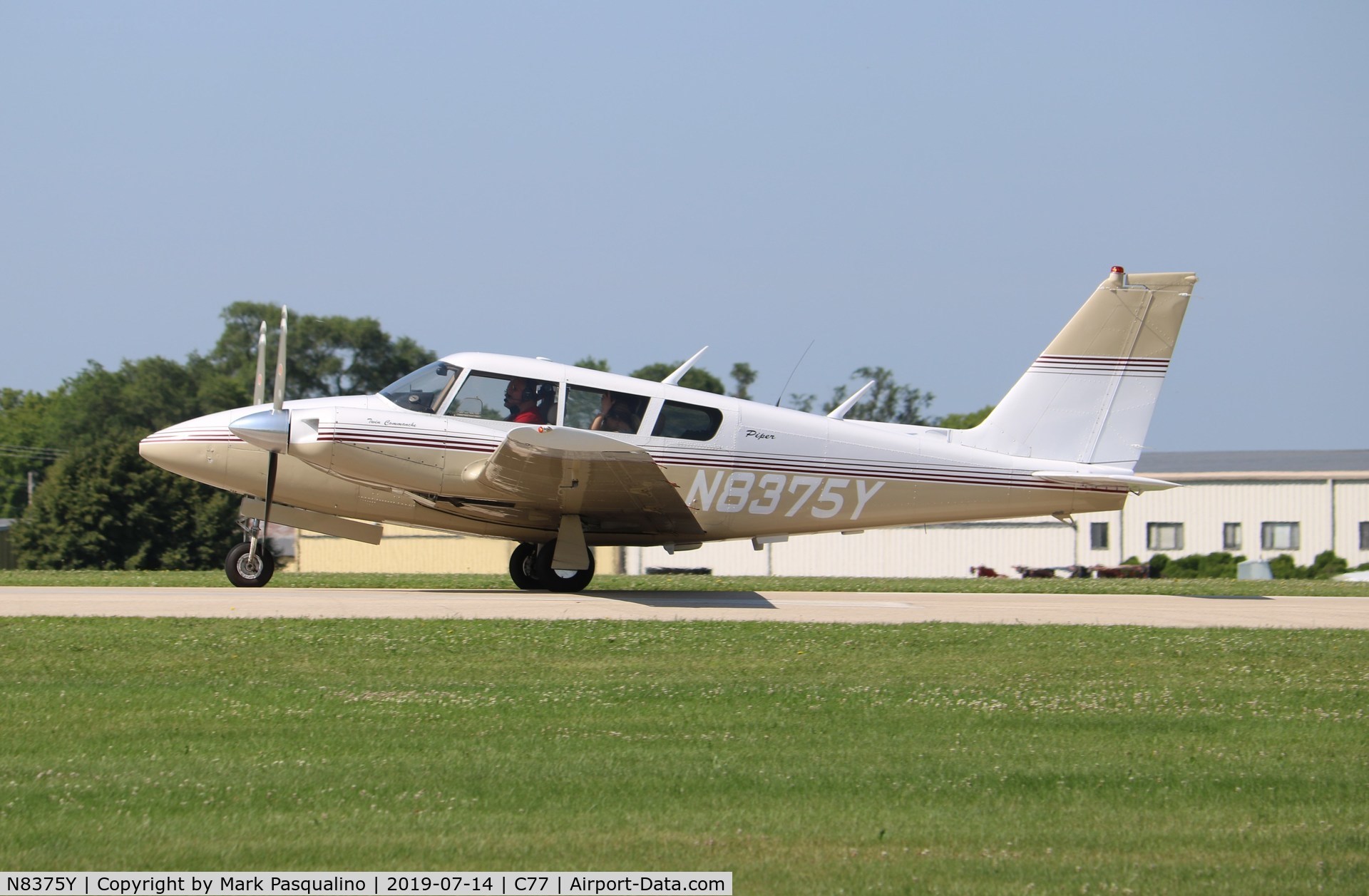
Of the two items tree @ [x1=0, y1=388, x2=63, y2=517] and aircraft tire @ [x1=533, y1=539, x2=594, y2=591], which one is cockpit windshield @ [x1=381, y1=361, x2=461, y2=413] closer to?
aircraft tire @ [x1=533, y1=539, x2=594, y2=591]

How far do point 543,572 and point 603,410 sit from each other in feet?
8.05

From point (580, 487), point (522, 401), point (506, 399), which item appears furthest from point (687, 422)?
point (506, 399)

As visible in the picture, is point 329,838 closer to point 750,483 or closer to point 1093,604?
point 750,483

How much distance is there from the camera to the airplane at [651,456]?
45.0ft

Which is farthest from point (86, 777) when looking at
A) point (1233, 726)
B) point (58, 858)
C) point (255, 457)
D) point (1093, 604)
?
point (1093, 604)

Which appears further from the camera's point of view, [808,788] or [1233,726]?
[1233,726]

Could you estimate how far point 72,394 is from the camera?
7538cm

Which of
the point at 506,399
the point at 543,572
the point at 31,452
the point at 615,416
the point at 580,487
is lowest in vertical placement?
the point at 543,572

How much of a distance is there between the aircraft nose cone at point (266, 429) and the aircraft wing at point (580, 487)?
74.7 inches

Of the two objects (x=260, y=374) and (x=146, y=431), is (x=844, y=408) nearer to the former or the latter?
(x=260, y=374)

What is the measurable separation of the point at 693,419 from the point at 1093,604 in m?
5.16

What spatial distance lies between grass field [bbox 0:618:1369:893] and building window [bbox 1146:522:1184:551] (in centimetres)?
3292
